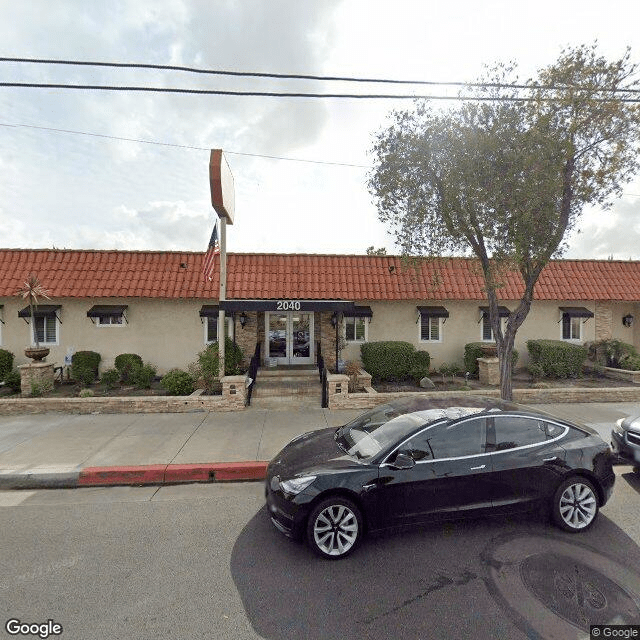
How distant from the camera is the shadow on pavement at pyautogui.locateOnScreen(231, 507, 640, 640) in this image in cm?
290

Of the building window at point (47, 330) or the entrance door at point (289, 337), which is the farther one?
the entrance door at point (289, 337)

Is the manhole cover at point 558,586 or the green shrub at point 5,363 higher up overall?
the green shrub at point 5,363

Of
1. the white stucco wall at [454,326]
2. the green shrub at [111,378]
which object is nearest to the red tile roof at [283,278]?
the white stucco wall at [454,326]

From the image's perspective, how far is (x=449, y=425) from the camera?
4238mm

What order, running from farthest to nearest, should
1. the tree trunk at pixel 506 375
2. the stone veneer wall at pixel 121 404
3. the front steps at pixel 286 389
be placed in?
the front steps at pixel 286 389 < the stone veneer wall at pixel 121 404 < the tree trunk at pixel 506 375

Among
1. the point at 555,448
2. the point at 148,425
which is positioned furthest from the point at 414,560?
the point at 148,425

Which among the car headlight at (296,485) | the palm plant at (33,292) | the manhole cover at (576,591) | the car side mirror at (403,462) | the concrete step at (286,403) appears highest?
the palm plant at (33,292)

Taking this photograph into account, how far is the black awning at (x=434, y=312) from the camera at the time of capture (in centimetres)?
1266

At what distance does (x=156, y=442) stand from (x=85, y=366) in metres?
6.30

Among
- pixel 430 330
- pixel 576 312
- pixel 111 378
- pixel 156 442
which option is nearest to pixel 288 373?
pixel 156 442

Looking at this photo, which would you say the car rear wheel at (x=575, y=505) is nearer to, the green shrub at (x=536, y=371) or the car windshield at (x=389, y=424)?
the car windshield at (x=389, y=424)

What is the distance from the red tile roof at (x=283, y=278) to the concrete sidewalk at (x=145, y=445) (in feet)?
15.8

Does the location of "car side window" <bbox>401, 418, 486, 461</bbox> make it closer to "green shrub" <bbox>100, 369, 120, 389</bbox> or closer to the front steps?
the front steps

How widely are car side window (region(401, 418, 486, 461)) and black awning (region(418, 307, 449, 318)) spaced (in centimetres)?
873
